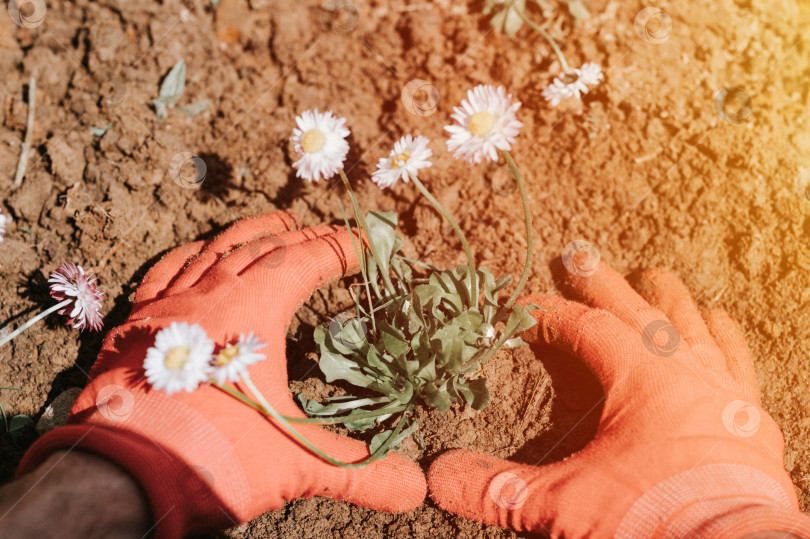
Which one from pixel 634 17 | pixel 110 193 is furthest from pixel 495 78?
pixel 110 193

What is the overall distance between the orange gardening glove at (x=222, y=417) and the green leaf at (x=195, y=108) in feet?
2.84

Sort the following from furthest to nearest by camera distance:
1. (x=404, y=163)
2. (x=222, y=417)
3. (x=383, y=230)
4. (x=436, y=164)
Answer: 1. (x=436, y=164)
2. (x=383, y=230)
3. (x=404, y=163)
4. (x=222, y=417)

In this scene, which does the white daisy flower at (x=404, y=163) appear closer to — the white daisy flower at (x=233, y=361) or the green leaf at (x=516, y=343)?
the white daisy flower at (x=233, y=361)

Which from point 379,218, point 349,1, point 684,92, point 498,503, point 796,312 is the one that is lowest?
point 498,503

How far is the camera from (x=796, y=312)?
7.34 ft

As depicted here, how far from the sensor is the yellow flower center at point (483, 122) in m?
1.75

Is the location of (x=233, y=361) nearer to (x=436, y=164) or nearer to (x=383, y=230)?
(x=383, y=230)

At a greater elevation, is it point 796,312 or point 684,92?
point 684,92

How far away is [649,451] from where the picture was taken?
5.65 feet

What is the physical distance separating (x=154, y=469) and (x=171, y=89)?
2.00 meters

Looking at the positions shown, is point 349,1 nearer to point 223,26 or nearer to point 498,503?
point 223,26

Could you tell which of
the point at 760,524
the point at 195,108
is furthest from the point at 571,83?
the point at 195,108

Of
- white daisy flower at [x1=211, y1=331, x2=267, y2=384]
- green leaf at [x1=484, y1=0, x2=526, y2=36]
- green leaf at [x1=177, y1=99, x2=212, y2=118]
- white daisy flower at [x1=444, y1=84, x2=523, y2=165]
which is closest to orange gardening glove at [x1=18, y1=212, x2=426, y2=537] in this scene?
white daisy flower at [x1=211, y1=331, x2=267, y2=384]

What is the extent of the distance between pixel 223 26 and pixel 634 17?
6.71ft
